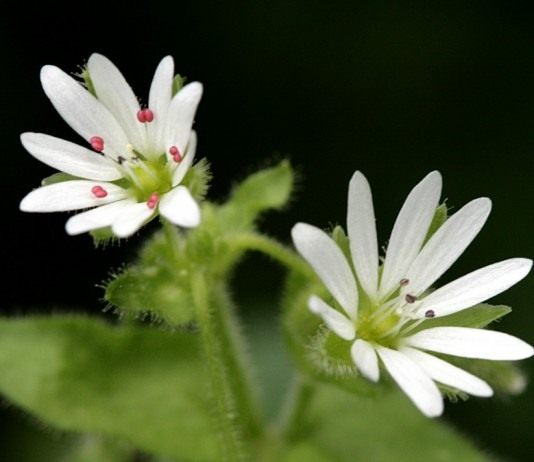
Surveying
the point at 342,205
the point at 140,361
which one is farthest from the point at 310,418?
the point at 342,205

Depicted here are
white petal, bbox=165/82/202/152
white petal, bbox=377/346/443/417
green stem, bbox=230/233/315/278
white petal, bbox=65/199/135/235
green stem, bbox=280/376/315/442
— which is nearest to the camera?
white petal, bbox=377/346/443/417

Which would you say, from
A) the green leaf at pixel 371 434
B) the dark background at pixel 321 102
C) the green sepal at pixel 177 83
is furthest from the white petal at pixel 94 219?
the dark background at pixel 321 102

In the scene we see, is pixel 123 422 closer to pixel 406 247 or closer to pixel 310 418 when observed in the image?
pixel 310 418

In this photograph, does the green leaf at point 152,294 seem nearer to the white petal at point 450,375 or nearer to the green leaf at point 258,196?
the green leaf at point 258,196

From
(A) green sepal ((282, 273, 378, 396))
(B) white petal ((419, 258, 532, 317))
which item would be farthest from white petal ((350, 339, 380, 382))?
(B) white petal ((419, 258, 532, 317))

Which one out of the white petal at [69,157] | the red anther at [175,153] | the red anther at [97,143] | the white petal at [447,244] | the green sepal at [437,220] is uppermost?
the red anther at [97,143]

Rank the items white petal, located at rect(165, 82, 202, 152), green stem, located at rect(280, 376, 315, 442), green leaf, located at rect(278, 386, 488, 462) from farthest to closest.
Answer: green leaf, located at rect(278, 386, 488, 462) < green stem, located at rect(280, 376, 315, 442) < white petal, located at rect(165, 82, 202, 152)

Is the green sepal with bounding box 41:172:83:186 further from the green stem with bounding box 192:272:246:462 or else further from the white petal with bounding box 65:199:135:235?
the green stem with bounding box 192:272:246:462
